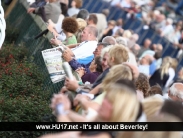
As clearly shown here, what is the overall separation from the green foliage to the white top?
0.71 meters

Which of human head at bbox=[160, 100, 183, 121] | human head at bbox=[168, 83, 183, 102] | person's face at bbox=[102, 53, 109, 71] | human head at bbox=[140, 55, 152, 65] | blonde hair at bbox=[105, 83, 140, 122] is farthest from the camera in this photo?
human head at bbox=[140, 55, 152, 65]

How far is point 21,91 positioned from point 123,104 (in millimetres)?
3844

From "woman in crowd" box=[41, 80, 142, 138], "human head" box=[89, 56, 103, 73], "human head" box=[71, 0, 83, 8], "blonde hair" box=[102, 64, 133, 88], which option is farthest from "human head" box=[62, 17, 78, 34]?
"human head" box=[71, 0, 83, 8]

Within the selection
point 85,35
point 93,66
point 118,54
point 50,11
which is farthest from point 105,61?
point 50,11

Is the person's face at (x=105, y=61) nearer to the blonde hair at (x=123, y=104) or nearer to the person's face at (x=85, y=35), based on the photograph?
the person's face at (x=85, y=35)

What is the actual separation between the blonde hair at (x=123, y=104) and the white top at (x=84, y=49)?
3206 mm

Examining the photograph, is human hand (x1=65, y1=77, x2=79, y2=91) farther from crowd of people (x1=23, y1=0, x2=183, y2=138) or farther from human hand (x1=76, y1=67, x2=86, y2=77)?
human hand (x1=76, y1=67, x2=86, y2=77)

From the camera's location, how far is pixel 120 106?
405 cm

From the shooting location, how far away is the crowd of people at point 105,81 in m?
4.15

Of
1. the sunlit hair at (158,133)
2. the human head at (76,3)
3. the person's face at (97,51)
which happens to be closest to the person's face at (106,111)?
the sunlit hair at (158,133)

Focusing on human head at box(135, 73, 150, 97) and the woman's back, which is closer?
human head at box(135, 73, 150, 97)

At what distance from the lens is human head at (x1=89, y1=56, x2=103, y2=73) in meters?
7.04

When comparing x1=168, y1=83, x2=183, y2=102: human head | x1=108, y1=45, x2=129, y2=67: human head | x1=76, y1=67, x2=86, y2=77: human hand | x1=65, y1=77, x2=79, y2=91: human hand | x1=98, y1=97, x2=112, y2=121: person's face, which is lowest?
x1=168, y1=83, x2=183, y2=102: human head

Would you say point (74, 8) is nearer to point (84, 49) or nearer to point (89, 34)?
point (89, 34)
